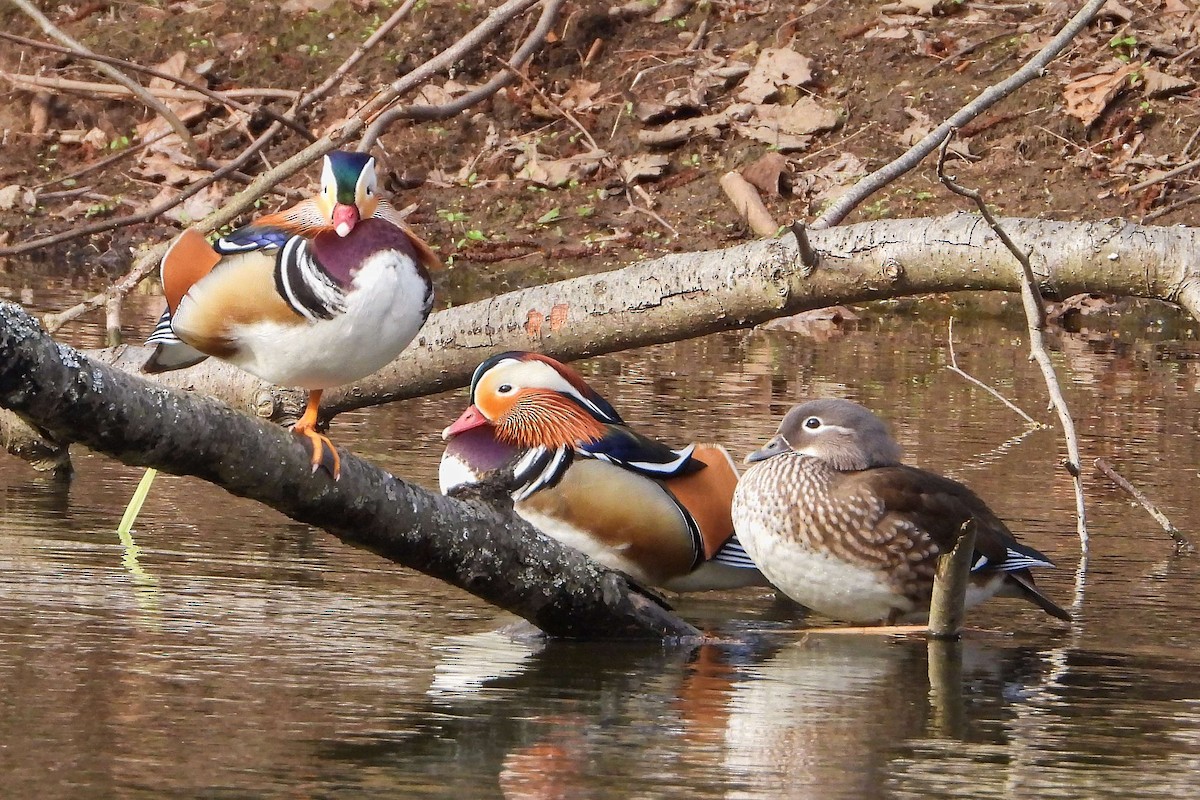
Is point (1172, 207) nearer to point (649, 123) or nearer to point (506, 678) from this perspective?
point (649, 123)

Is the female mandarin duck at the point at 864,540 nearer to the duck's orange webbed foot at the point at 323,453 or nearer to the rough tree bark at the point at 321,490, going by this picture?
the rough tree bark at the point at 321,490

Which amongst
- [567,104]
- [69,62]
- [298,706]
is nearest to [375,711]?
[298,706]

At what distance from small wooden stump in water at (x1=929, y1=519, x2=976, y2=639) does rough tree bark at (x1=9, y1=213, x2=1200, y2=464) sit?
1.13m

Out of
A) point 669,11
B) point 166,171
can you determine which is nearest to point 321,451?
point 166,171

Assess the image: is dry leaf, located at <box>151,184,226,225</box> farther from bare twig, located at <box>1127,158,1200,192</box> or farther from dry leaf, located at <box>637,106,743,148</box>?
bare twig, located at <box>1127,158,1200,192</box>

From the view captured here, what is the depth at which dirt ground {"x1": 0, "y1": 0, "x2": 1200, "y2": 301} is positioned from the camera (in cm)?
1135

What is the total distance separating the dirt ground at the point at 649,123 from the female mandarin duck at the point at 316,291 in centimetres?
666

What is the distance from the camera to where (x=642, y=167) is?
11.9 meters

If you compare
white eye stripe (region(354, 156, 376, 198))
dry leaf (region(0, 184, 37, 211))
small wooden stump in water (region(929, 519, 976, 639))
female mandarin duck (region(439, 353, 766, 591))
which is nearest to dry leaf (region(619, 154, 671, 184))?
dry leaf (region(0, 184, 37, 211))

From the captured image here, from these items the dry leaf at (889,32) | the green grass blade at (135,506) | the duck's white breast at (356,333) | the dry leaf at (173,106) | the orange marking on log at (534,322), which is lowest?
the green grass blade at (135,506)

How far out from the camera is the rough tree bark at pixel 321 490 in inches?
125

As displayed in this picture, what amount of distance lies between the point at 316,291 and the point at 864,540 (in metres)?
1.68

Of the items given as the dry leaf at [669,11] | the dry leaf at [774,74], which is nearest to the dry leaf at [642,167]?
the dry leaf at [774,74]

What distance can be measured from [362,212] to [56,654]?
118cm
